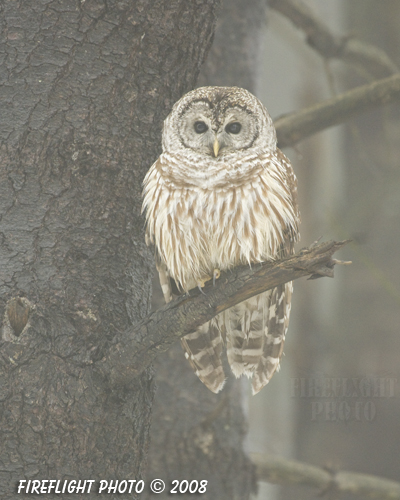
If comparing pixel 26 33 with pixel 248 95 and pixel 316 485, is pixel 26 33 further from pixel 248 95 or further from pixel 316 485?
pixel 316 485

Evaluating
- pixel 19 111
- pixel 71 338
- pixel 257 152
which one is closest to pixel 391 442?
pixel 257 152

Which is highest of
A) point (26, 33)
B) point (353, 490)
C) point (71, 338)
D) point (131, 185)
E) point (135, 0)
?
point (135, 0)

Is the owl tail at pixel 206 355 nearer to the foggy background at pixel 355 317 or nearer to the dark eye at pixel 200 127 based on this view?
the dark eye at pixel 200 127

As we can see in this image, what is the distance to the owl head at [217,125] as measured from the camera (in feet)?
8.95

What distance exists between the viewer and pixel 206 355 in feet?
9.42

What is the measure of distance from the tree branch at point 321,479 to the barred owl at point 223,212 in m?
1.20

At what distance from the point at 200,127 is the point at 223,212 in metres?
0.47

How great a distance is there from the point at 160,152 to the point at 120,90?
1.59 ft

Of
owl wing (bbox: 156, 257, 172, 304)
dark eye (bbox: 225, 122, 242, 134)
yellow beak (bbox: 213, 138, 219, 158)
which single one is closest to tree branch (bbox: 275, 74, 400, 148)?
dark eye (bbox: 225, 122, 242, 134)

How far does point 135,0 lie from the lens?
2.44 metres

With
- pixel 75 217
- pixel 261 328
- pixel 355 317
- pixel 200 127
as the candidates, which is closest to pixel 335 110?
pixel 200 127

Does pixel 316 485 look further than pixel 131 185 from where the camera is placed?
Yes

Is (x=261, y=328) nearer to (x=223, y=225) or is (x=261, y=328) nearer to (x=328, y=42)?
(x=223, y=225)

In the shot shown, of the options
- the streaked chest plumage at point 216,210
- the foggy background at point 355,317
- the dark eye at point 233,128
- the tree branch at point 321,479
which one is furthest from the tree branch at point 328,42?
the tree branch at point 321,479
